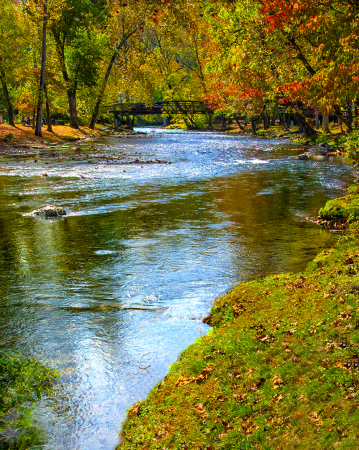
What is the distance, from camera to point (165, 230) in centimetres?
1152

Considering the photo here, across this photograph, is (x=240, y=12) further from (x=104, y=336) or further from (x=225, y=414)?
(x=225, y=414)

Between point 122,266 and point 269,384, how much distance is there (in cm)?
516

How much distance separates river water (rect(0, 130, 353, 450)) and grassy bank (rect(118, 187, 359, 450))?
0.47m

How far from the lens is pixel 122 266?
868cm

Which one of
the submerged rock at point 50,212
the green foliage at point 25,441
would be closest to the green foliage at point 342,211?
the submerged rock at point 50,212

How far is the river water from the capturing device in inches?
190

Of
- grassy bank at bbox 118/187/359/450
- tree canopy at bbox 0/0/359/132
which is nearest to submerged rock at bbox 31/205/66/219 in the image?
tree canopy at bbox 0/0/359/132

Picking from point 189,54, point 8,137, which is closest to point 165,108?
point 189,54

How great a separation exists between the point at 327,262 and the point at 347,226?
3741 millimetres

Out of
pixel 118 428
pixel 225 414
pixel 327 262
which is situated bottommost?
pixel 118 428

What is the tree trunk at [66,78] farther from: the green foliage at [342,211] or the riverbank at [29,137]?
the green foliage at [342,211]

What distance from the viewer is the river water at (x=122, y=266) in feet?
15.9

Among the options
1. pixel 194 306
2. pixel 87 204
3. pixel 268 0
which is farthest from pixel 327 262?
pixel 87 204

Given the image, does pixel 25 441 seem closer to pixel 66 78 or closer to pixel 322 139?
pixel 322 139
